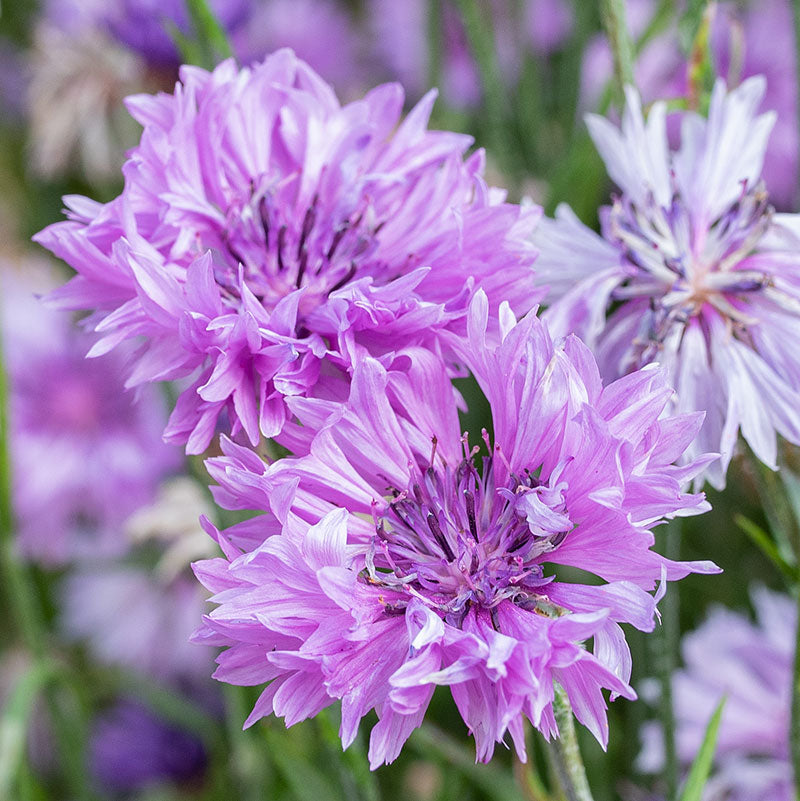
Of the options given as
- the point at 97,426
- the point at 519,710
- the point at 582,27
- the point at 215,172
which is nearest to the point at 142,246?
the point at 215,172

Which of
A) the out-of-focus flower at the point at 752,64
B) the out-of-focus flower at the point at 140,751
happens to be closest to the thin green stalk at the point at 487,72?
the out-of-focus flower at the point at 752,64

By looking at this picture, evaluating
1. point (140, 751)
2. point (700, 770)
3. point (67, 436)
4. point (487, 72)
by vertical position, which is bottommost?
point (140, 751)

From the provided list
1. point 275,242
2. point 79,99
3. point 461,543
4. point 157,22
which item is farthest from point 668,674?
point 79,99

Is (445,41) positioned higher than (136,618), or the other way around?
(445,41)

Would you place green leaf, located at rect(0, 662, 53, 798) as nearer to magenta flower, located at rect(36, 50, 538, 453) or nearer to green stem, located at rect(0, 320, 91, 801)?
green stem, located at rect(0, 320, 91, 801)

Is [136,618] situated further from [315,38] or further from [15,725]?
[315,38]

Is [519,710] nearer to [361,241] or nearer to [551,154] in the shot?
[361,241]

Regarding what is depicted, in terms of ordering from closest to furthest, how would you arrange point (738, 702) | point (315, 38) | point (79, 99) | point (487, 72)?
1. point (738, 702)
2. point (487, 72)
3. point (79, 99)
4. point (315, 38)

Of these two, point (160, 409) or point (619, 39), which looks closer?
point (619, 39)
